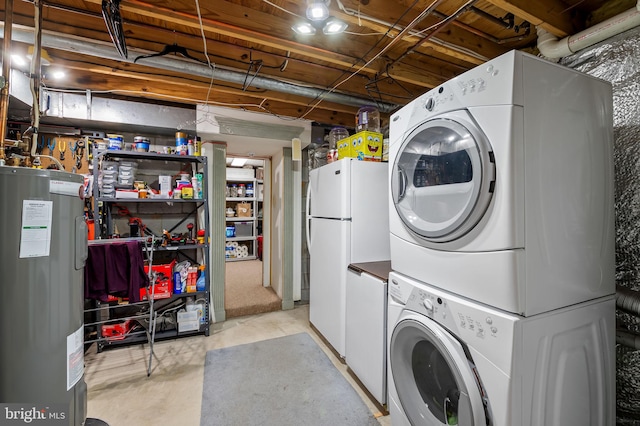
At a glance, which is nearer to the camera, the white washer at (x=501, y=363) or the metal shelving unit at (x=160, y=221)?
the white washer at (x=501, y=363)

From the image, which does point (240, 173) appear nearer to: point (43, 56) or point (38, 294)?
point (43, 56)

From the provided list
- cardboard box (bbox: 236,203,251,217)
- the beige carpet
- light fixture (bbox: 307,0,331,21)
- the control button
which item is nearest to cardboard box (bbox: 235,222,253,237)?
cardboard box (bbox: 236,203,251,217)

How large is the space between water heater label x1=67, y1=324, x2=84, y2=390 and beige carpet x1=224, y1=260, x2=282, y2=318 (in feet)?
6.67

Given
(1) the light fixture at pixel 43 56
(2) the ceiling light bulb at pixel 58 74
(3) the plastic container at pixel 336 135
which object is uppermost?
(2) the ceiling light bulb at pixel 58 74

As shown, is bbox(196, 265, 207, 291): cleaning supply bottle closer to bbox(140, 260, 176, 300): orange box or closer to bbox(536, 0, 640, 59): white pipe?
bbox(140, 260, 176, 300): orange box

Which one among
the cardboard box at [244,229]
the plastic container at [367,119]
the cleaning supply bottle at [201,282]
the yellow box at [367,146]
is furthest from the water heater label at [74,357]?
the cardboard box at [244,229]

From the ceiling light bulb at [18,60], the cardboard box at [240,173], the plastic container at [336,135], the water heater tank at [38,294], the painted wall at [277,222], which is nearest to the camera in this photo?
the water heater tank at [38,294]

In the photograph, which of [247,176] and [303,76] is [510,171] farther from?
[247,176]

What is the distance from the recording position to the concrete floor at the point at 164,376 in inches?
70.6

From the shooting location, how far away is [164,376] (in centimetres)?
220

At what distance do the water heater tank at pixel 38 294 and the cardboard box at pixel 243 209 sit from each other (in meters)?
5.29

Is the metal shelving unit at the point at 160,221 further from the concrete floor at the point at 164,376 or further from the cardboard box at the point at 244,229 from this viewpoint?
the cardboard box at the point at 244,229

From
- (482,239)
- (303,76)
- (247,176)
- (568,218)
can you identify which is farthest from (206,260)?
(247,176)

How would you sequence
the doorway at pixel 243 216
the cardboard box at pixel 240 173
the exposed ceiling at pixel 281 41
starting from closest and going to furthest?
the exposed ceiling at pixel 281 41
the doorway at pixel 243 216
the cardboard box at pixel 240 173
